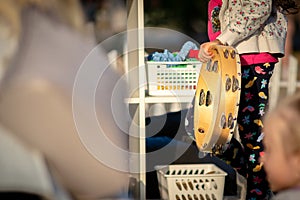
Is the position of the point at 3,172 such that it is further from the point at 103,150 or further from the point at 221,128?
the point at 221,128

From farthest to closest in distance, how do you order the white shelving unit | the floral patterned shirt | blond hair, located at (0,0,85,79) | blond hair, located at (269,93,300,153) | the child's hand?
the white shelving unit
the child's hand
the floral patterned shirt
blond hair, located at (269,93,300,153)
blond hair, located at (0,0,85,79)

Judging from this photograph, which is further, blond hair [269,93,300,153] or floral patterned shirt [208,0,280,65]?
floral patterned shirt [208,0,280,65]

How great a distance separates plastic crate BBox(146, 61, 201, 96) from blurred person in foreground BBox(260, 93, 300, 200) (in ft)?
4.19

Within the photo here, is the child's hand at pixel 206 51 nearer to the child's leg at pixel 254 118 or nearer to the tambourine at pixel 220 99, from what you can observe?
the tambourine at pixel 220 99

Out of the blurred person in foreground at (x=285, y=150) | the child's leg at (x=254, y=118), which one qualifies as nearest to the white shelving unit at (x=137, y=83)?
the child's leg at (x=254, y=118)

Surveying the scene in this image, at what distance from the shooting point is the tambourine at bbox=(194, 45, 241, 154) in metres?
2.30

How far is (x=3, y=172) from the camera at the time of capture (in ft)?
2.30

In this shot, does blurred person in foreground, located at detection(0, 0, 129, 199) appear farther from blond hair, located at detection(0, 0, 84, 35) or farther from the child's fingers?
the child's fingers

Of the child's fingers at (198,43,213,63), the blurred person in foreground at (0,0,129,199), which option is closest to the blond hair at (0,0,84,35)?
the blurred person in foreground at (0,0,129,199)

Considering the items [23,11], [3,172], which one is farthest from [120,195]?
[23,11]

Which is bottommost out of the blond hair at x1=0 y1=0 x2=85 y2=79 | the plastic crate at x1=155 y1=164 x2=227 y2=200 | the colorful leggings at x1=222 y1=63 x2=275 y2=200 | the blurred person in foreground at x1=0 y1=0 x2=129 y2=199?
the plastic crate at x1=155 y1=164 x2=227 y2=200

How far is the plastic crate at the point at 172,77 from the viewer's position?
8.86 feet

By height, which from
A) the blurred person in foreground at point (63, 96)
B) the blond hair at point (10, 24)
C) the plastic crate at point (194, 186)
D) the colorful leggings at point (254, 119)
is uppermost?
the blond hair at point (10, 24)

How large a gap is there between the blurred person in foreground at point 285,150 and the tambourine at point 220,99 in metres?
0.85
